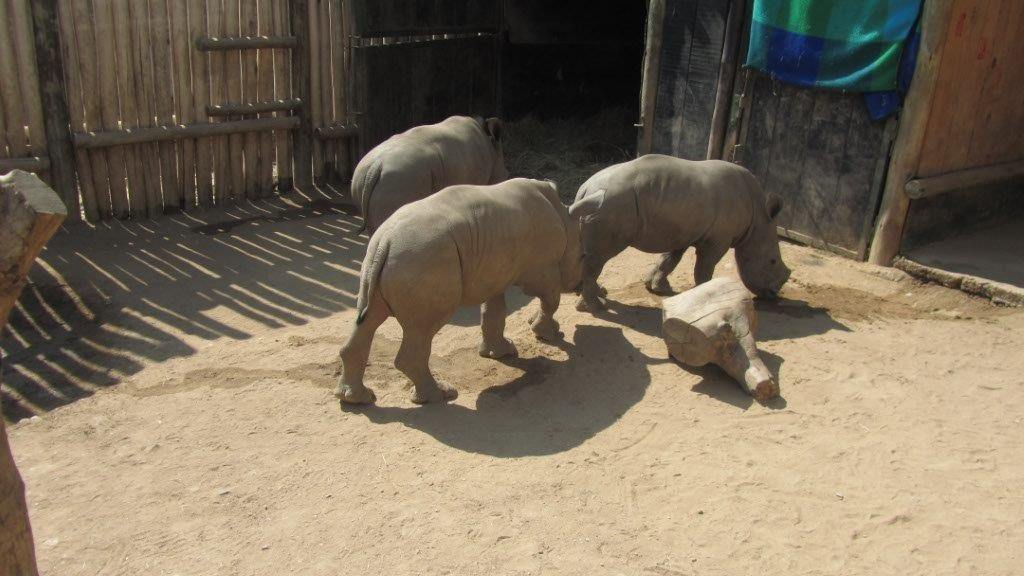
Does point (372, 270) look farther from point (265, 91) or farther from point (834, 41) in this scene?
point (265, 91)

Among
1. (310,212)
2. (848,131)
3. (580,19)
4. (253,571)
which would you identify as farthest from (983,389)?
(580,19)

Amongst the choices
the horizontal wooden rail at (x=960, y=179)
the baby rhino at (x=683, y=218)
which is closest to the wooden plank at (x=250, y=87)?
the baby rhino at (x=683, y=218)

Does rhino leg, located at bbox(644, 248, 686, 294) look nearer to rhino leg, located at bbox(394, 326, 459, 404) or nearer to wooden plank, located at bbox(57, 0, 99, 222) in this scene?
rhino leg, located at bbox(394, 326, 459, 404)

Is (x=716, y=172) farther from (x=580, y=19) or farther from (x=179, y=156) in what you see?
(x=580, y=19)

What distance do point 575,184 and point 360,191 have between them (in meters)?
4.23

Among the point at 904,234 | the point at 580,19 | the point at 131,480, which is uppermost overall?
the point at 580,19

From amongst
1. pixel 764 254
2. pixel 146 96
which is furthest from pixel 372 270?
pixel 146 96

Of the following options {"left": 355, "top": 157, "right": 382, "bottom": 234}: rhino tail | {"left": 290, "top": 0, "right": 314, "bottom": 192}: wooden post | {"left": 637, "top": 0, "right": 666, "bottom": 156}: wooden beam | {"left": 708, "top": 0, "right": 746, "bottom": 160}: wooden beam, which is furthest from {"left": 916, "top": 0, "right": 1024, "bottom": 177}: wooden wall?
{"left": 290, "top": 0, "right": 314, "bottom": 192}: wooden post

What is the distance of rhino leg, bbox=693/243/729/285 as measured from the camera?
25.2 feet

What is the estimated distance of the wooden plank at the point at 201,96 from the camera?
9.66 meters

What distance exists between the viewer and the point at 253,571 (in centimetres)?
431

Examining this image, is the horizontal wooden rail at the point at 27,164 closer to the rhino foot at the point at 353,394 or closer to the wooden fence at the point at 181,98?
the wooden fence at the point at 181,98

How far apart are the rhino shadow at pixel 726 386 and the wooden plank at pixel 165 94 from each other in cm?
627

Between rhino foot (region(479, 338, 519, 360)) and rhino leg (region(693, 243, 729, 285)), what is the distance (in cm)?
202
